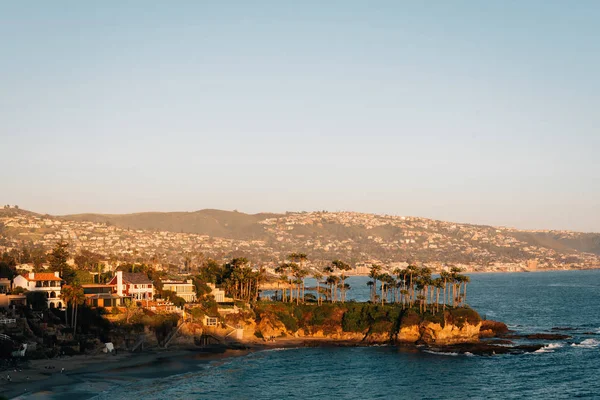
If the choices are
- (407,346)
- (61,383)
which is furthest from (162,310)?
(407,346)

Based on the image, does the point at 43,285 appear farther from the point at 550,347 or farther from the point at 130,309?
the point at 550,347

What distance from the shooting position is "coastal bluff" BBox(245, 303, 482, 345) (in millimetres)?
105875

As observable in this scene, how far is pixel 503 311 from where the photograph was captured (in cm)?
15738

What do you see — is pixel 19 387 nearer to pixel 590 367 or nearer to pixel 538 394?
pixel 538 394

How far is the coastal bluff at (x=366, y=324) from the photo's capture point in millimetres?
105875

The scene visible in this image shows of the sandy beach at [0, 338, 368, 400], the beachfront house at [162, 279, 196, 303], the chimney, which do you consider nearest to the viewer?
the sandy beach at [0, 338, 368, 400]

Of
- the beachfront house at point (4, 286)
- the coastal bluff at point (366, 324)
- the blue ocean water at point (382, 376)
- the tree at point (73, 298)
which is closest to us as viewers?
the blue ocean water at point (382, 376)

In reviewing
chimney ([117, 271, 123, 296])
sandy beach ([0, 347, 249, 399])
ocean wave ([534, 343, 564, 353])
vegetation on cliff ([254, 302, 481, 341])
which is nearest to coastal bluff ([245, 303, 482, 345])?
vegetation on cliff ([254, 302, 481, 341])

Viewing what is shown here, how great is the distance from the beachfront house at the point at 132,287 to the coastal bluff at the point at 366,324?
57.6 feet

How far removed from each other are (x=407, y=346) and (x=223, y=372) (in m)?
32.9

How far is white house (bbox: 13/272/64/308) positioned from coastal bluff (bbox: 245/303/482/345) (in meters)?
29.5

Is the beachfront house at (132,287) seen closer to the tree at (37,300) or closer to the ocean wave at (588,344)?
the tree at (37,300)

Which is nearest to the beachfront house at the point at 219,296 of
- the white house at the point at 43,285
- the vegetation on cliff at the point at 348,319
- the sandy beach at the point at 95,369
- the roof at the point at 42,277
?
the vegetation on cliff at the point at 348,319

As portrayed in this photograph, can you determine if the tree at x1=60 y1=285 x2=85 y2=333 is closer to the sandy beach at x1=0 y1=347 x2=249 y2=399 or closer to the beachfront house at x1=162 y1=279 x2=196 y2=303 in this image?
the sandy beach at x1=0 y1=347 x2=249 y2=399
